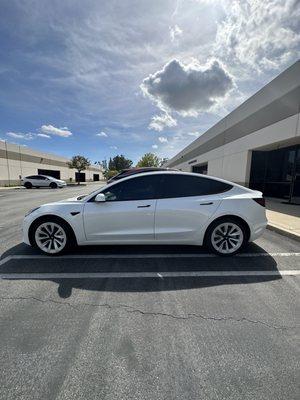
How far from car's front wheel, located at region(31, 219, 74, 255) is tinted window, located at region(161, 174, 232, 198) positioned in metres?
1.94

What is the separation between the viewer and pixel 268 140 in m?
13.2

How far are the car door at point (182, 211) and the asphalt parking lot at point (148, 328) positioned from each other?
465 millimetres

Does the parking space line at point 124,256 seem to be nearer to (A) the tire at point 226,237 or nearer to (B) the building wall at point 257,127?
(A) the tire at point 226,237

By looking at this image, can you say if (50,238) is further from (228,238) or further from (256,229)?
(256,229)

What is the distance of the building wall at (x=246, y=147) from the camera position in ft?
37.5

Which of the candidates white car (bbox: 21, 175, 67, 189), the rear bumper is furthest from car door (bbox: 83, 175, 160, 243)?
white car (bbox: 21, 175, 67, 189)

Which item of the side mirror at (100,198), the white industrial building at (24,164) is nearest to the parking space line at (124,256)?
the side mirror at (100,198)

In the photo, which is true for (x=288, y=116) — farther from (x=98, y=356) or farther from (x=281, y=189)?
(x=98, y=356)

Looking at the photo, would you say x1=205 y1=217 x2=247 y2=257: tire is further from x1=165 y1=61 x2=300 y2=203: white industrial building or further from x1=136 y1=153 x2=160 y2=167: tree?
x1=136 y1=153 x2=160 y2=167: tree

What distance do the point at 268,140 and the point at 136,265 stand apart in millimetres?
11955

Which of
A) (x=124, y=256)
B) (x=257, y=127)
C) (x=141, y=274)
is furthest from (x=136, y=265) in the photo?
(x=257, y=127)

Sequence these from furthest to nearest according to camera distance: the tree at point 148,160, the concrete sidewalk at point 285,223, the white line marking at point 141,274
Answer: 1. the tree at point 148,160
2. the concrete sidewalk at point 285,223
3. the white line marking at point 141,274

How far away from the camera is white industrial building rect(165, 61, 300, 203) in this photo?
37.9ft

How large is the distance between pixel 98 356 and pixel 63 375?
0.32 metres
